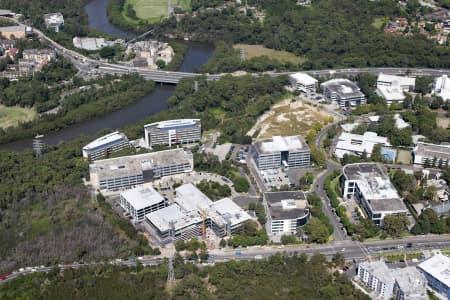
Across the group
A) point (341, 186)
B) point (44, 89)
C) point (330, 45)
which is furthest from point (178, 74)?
point (341, 186)

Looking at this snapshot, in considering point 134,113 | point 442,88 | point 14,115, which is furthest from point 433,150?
point 14,115

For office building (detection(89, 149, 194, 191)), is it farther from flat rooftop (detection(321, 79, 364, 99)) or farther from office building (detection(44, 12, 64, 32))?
office building (detection(44, 12, 64, 32))

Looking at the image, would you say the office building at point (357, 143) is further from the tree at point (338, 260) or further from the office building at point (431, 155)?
the tree at point (338, 260)

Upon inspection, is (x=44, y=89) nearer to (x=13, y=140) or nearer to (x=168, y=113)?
(x=13, y=140)

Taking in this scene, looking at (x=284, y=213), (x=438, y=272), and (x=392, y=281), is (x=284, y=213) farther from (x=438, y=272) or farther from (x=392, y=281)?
(x=438, y=272)

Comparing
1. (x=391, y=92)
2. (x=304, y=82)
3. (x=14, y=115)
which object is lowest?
(x=14, y=115)

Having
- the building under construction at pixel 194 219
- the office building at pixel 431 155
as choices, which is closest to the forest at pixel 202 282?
the building under construction at pixel 194 219
